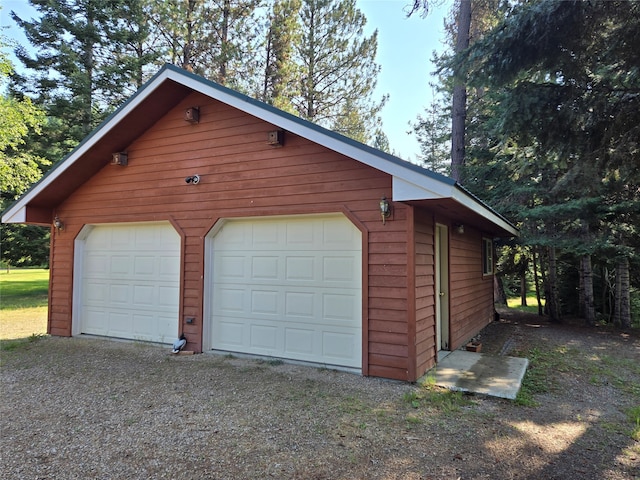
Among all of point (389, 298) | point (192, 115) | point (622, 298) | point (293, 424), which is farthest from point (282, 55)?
point (293, 424)

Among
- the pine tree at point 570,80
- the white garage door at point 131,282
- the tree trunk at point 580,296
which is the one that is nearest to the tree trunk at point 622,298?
the tree trunk at point 580,296

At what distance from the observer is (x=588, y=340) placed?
774cm

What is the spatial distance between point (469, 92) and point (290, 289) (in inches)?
427

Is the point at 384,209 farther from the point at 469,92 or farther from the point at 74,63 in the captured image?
the point at 74,63

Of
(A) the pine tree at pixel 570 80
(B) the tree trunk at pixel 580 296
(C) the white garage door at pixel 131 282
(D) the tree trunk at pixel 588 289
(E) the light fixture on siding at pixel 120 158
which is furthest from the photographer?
(B) the tree trunk at pixel 580 296

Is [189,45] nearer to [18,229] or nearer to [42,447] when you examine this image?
[18,229]

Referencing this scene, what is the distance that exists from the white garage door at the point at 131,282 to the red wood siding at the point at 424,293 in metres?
3.94

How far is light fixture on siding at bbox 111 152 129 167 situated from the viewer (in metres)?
6.74

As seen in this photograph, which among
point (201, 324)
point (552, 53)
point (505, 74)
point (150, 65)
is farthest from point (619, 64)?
point (150, 65)

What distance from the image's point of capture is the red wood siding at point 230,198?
15.8 feet

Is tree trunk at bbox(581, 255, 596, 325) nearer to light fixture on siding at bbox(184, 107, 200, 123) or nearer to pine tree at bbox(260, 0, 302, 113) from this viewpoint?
light fixture on siding at bbox(184, 107, 200, 123)

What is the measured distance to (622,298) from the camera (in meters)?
9.40

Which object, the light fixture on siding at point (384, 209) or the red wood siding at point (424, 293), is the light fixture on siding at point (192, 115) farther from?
the red wood siding at point (424, 293)

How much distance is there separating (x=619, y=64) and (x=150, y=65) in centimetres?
1552
